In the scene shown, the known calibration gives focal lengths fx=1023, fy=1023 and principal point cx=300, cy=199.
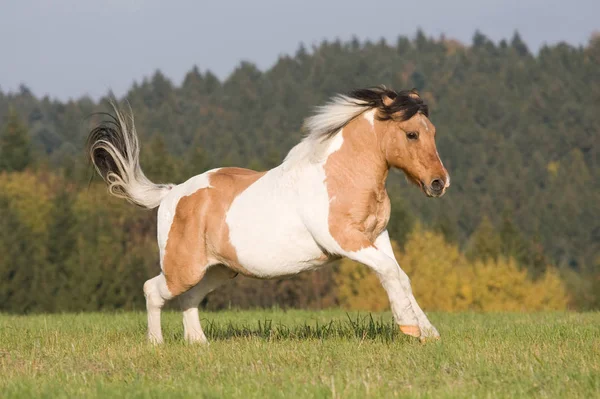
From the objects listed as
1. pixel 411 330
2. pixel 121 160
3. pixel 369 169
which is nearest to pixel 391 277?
pixel 411 330

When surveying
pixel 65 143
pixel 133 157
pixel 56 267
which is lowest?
pixel 56 267

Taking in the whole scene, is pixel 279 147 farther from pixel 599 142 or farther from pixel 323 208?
pixel 323 208

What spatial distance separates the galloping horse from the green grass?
0.67 m

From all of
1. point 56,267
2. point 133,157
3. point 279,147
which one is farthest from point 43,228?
point 133,157

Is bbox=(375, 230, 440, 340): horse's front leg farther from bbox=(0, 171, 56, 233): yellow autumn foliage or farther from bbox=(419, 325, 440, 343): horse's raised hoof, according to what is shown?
bbox=(0, 171, 56, 233): yellow autumn foliage

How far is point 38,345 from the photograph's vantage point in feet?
31.2

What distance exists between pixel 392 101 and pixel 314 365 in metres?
2.72

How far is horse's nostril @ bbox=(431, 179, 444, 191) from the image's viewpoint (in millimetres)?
8680

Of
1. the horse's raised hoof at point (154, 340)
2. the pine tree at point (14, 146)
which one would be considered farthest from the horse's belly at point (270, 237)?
the pine tree at point (14, 146)

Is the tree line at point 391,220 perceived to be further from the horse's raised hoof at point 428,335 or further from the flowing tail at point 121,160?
the horse's raised hoof at point 428,335

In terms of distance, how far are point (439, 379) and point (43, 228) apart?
89391 mm

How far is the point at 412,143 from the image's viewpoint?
8836mm

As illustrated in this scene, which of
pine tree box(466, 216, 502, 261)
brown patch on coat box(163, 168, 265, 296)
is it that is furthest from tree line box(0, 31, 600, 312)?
brown patch on coat box(163, 168, 265, 296)

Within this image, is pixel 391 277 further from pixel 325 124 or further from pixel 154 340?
pixel 154 340
